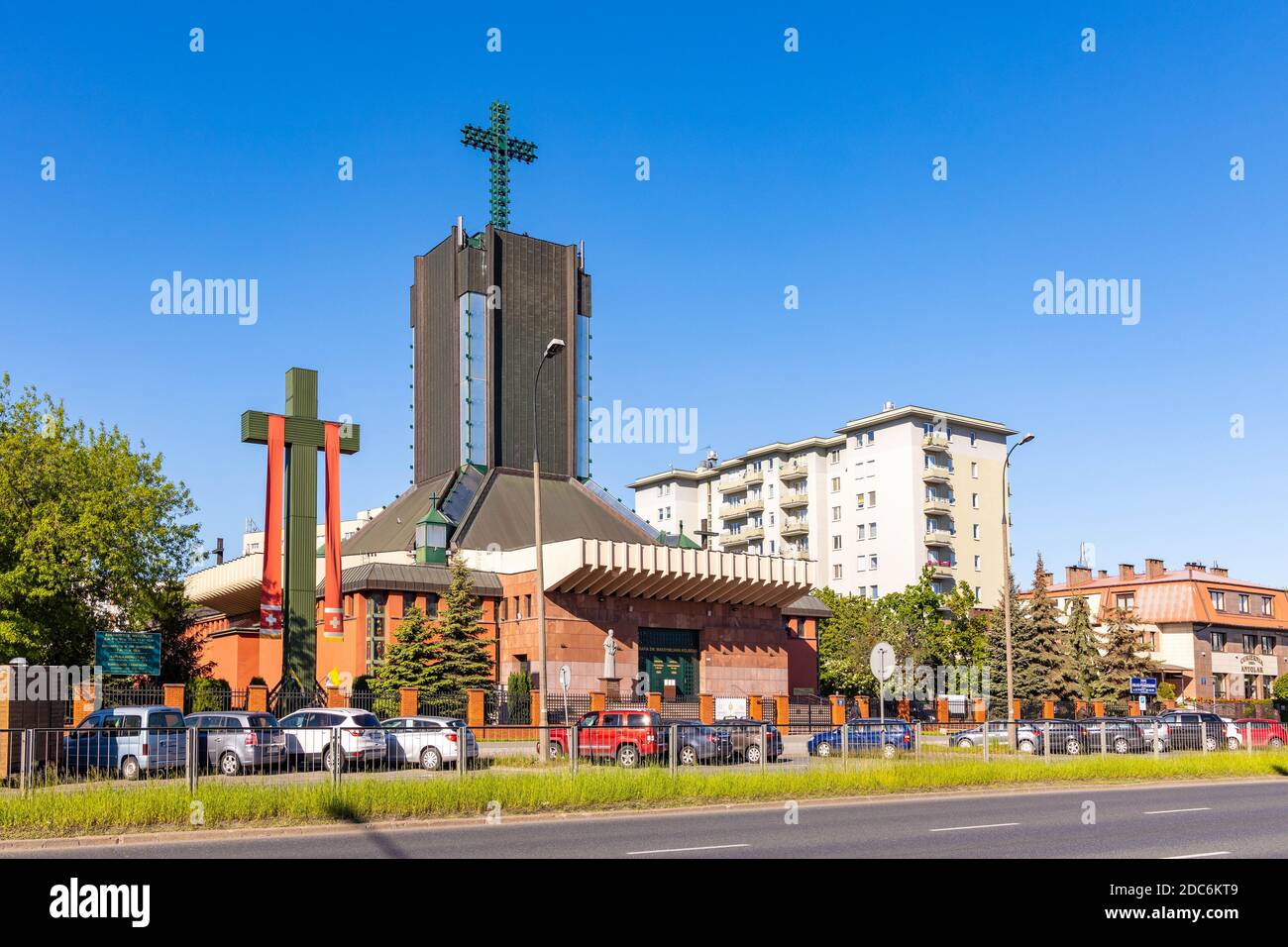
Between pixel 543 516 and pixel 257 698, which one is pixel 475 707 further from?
pixel 543 516

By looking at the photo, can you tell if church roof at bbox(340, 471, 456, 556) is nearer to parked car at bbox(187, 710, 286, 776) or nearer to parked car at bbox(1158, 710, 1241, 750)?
parked car at bbox(1158, 710, 1241, 750)

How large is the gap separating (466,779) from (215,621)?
5898 centimetres

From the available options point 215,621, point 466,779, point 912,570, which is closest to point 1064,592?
point 912,570

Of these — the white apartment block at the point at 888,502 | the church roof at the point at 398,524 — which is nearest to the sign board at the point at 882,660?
the church roof at the point at 398,524

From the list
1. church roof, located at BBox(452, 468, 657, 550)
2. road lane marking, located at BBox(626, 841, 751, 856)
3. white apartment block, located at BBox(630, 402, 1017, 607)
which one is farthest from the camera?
white apartment block, located at BBox(630, 402, 1017, 607)

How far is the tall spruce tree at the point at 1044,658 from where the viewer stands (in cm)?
6825

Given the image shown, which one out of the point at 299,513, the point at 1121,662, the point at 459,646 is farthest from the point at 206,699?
the point at 1121,662

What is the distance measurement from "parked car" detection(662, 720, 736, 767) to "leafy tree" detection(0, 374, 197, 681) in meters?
25.1

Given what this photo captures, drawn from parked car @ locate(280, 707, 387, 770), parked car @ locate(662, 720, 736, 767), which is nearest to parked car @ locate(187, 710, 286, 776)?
parked car @ locate(280, 707, 387, 770)

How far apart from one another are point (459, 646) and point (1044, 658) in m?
34.2

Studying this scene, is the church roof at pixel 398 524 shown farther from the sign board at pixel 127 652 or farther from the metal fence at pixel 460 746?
the metal fence at pixel 460 746

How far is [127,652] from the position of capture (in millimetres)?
43906

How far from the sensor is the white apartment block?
10400 centimetres

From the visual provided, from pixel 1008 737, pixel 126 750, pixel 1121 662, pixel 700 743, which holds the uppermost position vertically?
pixel 126 750
